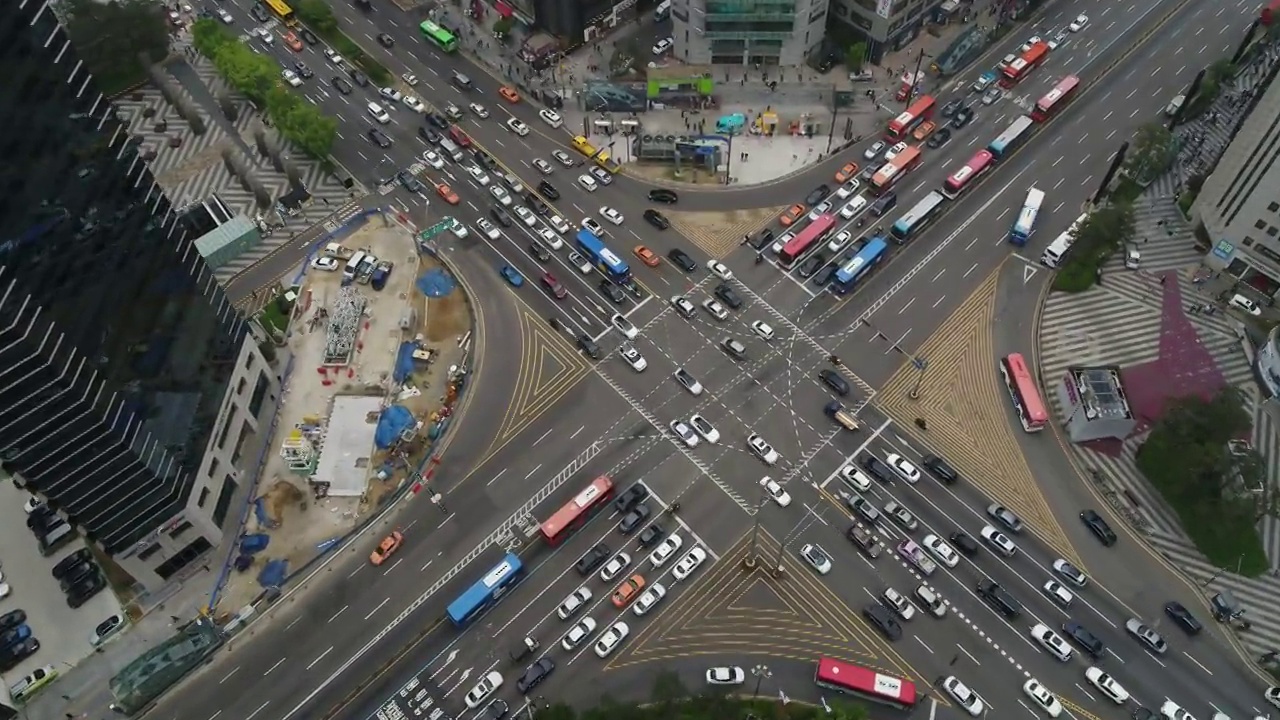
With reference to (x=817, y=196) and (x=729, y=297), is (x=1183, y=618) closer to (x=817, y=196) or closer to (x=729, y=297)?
(x=729, y=297)

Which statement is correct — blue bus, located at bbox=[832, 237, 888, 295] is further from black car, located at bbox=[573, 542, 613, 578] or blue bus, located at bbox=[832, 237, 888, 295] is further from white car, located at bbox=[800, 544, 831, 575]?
black car, located at bbox=[573, 542, 613, 578]

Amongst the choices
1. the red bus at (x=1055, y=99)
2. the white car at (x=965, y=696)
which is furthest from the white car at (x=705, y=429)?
the red bus at (x=1055, y=99)

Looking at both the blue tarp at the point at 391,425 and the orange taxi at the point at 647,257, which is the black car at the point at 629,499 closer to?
the blue tarp at the point at 391,425

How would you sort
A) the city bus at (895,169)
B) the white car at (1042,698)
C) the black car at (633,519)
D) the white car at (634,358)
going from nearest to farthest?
the white car at (1042,698), the black car at (633,519), the white car at (634,358), the city bus at (895,169)

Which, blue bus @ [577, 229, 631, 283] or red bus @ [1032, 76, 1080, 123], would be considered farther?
red bus @ [1032, 76, 1080, 123]

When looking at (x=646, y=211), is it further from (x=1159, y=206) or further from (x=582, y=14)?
(x=1159, y=206)

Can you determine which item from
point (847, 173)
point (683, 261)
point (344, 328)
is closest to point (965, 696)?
point (683, 261)

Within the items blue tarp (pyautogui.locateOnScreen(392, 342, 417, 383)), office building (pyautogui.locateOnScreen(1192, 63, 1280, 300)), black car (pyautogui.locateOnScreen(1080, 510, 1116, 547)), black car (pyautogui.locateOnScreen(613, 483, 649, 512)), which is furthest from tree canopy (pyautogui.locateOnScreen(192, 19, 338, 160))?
office building (pyautogui.locateOnScreen(1192, 63, 1280, 300))
